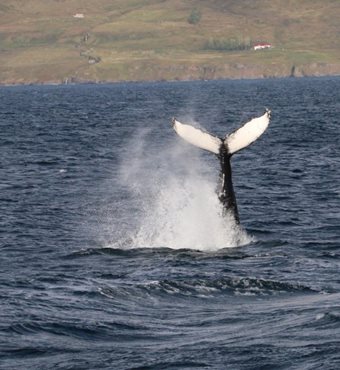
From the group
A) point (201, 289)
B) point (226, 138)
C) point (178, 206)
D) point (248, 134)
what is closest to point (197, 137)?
point (226, 138)

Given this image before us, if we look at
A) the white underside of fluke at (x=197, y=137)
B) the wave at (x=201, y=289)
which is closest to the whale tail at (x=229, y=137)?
the white underside of fluke at (x=197, y=137)

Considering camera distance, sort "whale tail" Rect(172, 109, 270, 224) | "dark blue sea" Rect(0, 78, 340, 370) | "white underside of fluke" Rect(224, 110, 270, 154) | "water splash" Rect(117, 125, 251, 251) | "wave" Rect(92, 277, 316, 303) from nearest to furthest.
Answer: "dark blue sea" Rect(0, 78, 340, 370) < "wave" Rect(92, 277, 316, 303) < "white underside of fluke" Rect(224, 110, 270, 154) < "whale tail" Rect(172, 109, 270, 224) < "water splash" Rect(117, 125, 251, 251)

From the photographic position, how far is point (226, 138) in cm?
3022

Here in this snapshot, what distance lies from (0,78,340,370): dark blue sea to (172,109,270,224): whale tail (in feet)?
9.09

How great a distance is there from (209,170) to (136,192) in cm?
923

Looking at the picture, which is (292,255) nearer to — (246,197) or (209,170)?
(246,197)

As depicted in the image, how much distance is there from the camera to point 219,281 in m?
28.5

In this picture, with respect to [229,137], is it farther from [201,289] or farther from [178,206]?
[178,206]

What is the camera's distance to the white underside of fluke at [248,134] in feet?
96.1

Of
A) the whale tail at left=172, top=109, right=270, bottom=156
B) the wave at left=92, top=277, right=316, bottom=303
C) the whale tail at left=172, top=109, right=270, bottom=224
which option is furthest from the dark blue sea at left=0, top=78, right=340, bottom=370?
the whale tail at left=172, top=109, right=270, bottom=156

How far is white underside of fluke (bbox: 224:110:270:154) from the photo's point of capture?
29.3 meters

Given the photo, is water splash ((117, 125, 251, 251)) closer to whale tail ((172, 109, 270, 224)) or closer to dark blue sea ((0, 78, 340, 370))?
dark blue sea ((0, 78, 340, 370))

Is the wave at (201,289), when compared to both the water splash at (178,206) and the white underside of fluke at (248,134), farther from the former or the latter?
the water splash at (178,206)

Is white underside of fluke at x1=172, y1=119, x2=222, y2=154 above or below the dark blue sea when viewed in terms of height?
above
